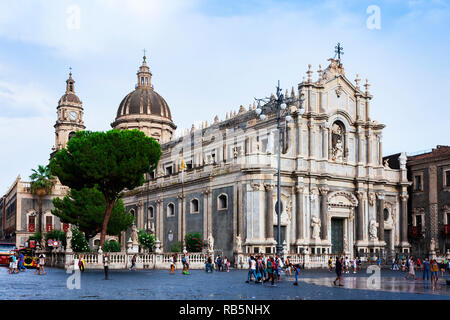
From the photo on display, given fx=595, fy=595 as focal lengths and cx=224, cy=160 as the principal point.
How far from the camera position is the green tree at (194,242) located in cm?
4988

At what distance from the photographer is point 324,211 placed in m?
50.8

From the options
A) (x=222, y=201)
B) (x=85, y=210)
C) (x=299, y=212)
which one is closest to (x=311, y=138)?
(x=299, y=212)

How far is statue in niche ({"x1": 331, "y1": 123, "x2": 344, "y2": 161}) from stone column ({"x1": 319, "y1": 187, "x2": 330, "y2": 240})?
3780mm

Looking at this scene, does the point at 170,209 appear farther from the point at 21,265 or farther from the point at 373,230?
the point at 21,265

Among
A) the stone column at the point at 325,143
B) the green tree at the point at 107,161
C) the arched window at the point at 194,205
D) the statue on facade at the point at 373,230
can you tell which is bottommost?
the statue on facade at the point at 373,230

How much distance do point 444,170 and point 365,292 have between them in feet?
112

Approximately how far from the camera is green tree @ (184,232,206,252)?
4988 cm

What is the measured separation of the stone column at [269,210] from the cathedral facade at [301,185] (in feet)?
0.26

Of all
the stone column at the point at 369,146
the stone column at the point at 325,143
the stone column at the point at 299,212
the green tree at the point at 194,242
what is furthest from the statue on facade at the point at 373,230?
the green tree at the point at 194,242

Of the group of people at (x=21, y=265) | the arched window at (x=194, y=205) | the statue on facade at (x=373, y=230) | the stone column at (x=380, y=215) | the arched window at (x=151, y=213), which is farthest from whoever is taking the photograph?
the arched window at (x=151, y=213)

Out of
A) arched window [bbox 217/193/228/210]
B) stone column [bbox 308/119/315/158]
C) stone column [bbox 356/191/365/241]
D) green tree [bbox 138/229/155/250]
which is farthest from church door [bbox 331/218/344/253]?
green tree [bbox 138/229/155/250]

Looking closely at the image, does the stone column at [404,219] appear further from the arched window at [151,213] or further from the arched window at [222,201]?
the arched window at [151,213]

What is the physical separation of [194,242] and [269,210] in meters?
7.39

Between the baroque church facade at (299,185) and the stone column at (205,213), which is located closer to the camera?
the baroque church facade at (299,185)
